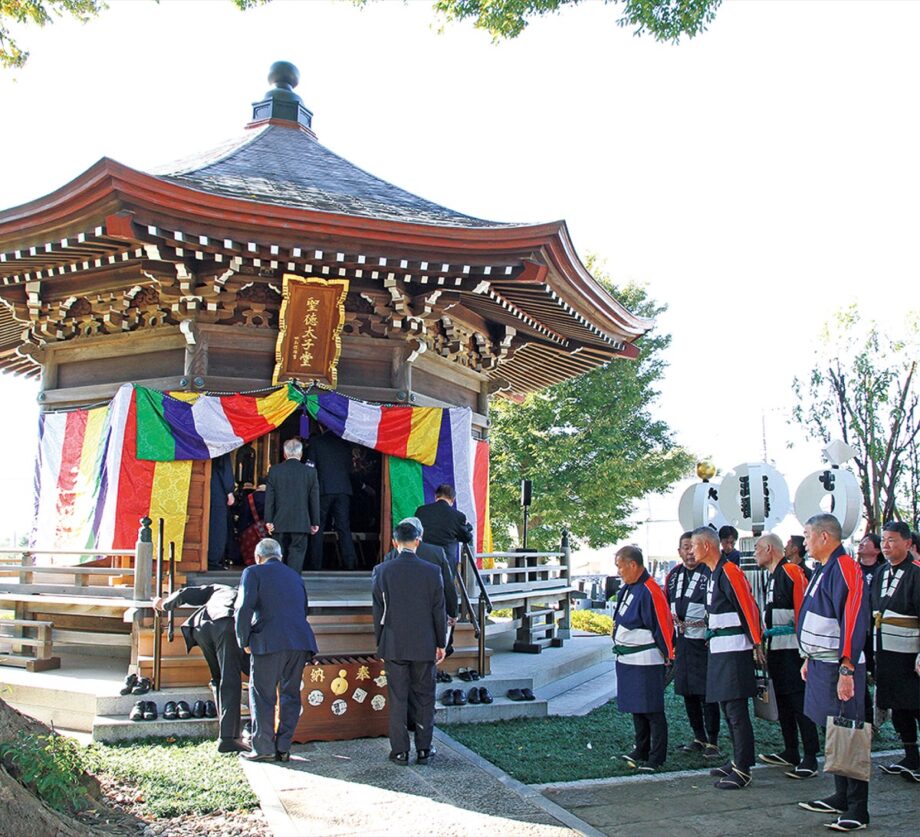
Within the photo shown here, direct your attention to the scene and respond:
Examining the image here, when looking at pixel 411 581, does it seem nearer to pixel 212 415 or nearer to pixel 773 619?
pixel 773 619

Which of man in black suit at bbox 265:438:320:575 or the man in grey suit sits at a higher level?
man in black suit at bbox 265:438:320:575

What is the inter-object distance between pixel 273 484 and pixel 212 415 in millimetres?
1122

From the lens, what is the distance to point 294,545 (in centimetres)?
873

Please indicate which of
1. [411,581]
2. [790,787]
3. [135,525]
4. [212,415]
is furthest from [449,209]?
[790,787]

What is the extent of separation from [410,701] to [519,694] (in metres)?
2.04

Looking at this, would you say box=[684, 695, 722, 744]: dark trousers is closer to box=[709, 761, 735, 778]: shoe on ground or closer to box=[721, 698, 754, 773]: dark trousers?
box=[709, 761, 735, 778]: shoe on ground

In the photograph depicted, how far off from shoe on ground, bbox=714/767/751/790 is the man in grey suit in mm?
2994

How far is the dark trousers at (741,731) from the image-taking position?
5504 mm

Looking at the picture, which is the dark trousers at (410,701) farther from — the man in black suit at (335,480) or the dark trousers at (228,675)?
the man in black suit at (335,480)

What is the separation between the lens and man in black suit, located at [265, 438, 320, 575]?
28.2 ft

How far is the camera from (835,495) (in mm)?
8266

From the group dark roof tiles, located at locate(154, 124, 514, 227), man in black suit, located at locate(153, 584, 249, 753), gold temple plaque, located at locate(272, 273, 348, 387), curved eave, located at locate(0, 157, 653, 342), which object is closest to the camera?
man in black suit, located at locate(153, 584, 249, 753)

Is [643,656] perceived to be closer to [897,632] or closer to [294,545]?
[897,632]

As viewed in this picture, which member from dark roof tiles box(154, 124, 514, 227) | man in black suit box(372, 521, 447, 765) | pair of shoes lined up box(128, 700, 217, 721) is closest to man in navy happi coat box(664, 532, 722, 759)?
man in black suit box(372, 521, 447, 765)
